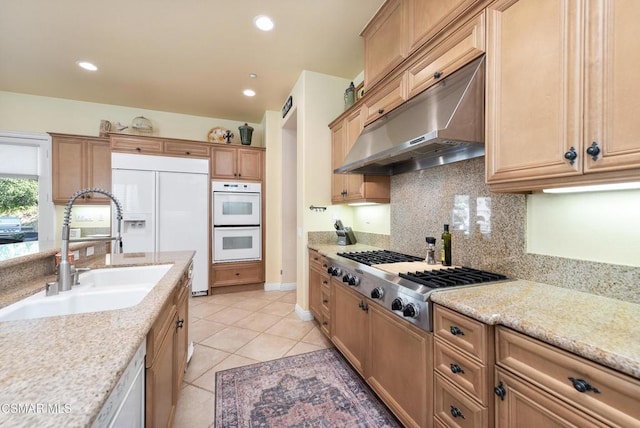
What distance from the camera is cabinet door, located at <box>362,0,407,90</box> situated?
6.40ft

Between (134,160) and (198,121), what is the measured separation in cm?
143

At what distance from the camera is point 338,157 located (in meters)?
2.97

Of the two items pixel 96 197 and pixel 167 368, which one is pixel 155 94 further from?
pixel 167 368

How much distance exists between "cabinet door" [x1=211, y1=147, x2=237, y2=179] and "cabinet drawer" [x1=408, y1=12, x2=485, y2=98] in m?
3.15

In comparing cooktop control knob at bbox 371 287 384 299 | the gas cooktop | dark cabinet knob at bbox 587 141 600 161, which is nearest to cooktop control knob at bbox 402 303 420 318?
the gas cooktop

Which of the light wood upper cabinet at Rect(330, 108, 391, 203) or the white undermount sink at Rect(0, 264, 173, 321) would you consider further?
the light wood upper cabinet at Rect(330, 108, 391, 203)

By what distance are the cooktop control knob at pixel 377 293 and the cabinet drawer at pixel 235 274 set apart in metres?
3.03

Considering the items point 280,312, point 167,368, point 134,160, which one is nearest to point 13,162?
point 134,160

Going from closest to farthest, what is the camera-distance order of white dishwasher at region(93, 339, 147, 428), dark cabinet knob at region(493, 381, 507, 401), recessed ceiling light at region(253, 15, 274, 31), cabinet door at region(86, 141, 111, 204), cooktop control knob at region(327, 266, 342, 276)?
white dishwasher at region(93, 339, 147, 428) < dark cabinet knob at region(493, 381, 507, 401) < cooktop control knob at region(327, 266, 342, 276) < recessed ceiling light at region(253, 15, 274, 31) < cabinet door at region(86, 141, 111, 204)

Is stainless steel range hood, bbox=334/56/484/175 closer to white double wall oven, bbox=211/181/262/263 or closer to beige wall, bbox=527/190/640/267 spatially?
beige wall, bbox=527/190/640/267

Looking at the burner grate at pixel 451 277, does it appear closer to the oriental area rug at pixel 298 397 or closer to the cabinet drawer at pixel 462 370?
the cabinet drawer at pixel 462 370

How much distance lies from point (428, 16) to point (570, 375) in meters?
1.97

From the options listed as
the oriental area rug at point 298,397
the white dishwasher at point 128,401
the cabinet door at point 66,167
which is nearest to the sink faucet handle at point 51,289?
the white dishwasher at point 128,401

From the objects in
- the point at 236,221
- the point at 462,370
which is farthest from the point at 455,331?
the point at 236,221
